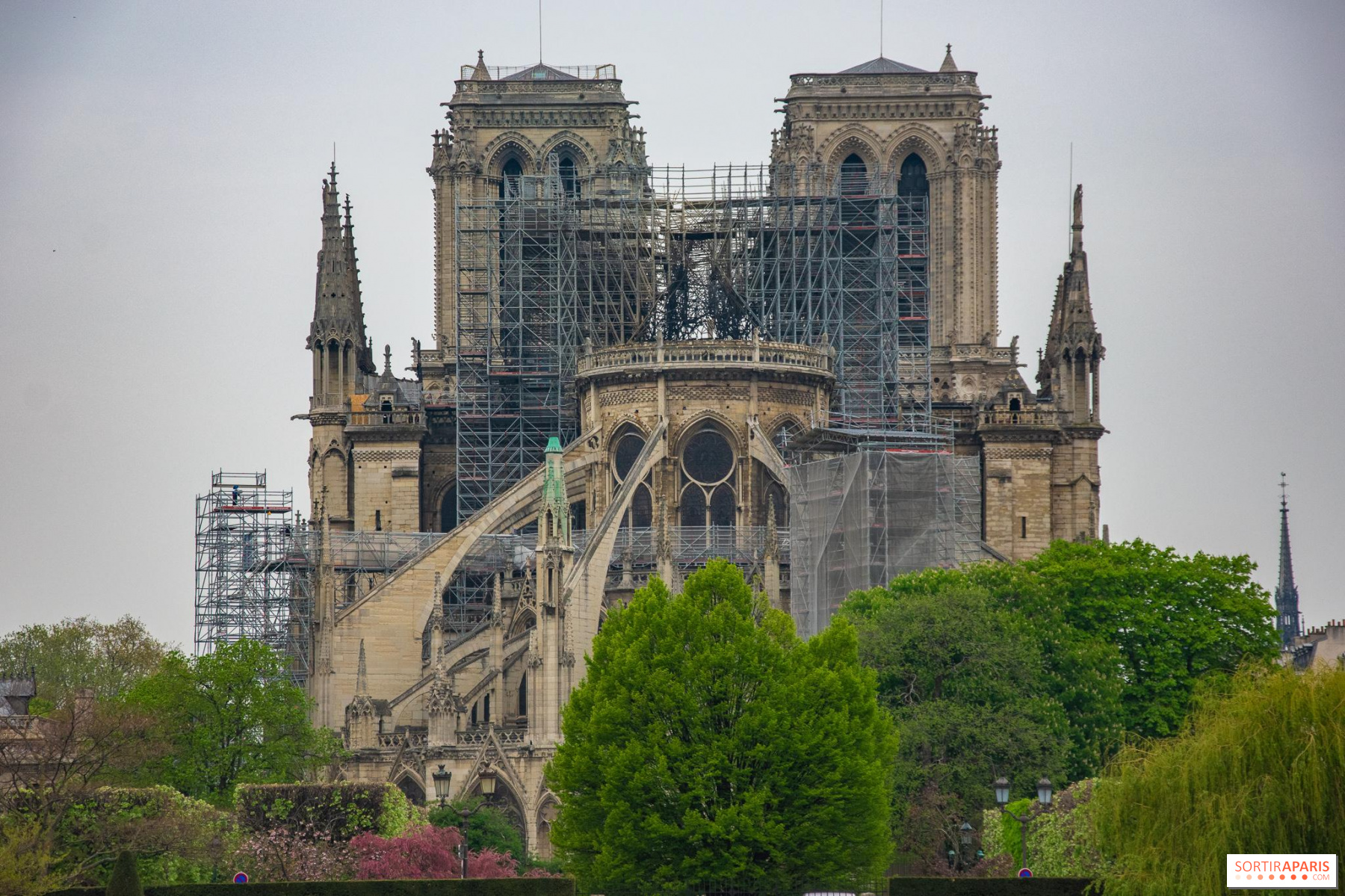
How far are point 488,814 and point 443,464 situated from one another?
2924cm

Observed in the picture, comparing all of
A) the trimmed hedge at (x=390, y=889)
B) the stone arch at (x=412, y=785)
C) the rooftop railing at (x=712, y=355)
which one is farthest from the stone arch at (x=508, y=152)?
the trimmed hedge at (x=390, y=889)

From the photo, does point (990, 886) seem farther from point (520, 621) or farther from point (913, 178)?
point (913, 178)

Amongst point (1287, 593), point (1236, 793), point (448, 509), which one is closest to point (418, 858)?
point (1236, 793)

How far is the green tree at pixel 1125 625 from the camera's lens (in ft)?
239

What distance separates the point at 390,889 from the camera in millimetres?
54906

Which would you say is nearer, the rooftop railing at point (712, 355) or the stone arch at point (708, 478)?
the stone arch at point (708, 478)

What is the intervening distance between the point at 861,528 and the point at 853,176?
2550 centimetres

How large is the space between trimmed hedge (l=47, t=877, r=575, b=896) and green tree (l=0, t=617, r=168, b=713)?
43719 mm

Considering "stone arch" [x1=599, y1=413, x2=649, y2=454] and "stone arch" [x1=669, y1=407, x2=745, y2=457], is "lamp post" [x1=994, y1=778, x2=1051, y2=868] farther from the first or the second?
"stone arch" [x1=599, y1=413, x2=649, y2=454]

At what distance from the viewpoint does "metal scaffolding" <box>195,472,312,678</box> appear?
9931 cm

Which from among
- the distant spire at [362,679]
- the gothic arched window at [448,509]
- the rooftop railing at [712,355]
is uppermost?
the rooftop railing at [712,355]

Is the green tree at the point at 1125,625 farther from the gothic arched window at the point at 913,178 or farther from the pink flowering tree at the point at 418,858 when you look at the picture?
the gothic arched window at the point at 913,178

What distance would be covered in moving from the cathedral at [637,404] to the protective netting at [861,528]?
96 millimetres

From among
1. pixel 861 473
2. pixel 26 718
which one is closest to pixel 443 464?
pixel 861 473
